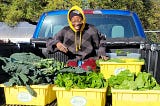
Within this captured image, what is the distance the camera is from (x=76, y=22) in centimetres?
549

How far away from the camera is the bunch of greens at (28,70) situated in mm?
3916

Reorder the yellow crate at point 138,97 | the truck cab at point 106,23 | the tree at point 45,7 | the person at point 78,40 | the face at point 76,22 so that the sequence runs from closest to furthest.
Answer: the yellow crate at point 138,97 < the person at point 78,40 < the face at point 76,22 < the truck cab at point 106,23 < the tree at point 45,7

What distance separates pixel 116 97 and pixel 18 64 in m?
1.04

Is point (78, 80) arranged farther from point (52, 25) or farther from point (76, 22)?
point (52, 25)

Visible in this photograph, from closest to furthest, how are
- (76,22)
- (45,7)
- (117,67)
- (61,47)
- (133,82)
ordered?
(133,82) → (117,67) → (61,47) → (76,22) → (45,7)

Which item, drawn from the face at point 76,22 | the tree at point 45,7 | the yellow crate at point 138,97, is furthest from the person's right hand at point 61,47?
the tree at point 45,7

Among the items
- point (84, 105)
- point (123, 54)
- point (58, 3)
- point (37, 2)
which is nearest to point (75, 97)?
point (84, 105)

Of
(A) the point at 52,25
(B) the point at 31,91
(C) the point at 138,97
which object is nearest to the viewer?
(C) the point at 138,97

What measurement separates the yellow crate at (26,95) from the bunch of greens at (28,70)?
0.16 ft

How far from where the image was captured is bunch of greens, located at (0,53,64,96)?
392cm

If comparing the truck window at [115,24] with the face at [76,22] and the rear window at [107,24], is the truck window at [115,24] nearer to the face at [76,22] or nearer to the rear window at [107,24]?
the rear window at [107,24]

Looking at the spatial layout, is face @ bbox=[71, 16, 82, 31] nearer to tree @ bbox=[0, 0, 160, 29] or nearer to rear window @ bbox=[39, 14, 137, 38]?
rear window @ bbox=[39, 14, 137, 38]

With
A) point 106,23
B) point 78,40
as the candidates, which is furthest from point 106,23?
point 78,40

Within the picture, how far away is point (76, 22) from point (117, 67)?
1.28m
